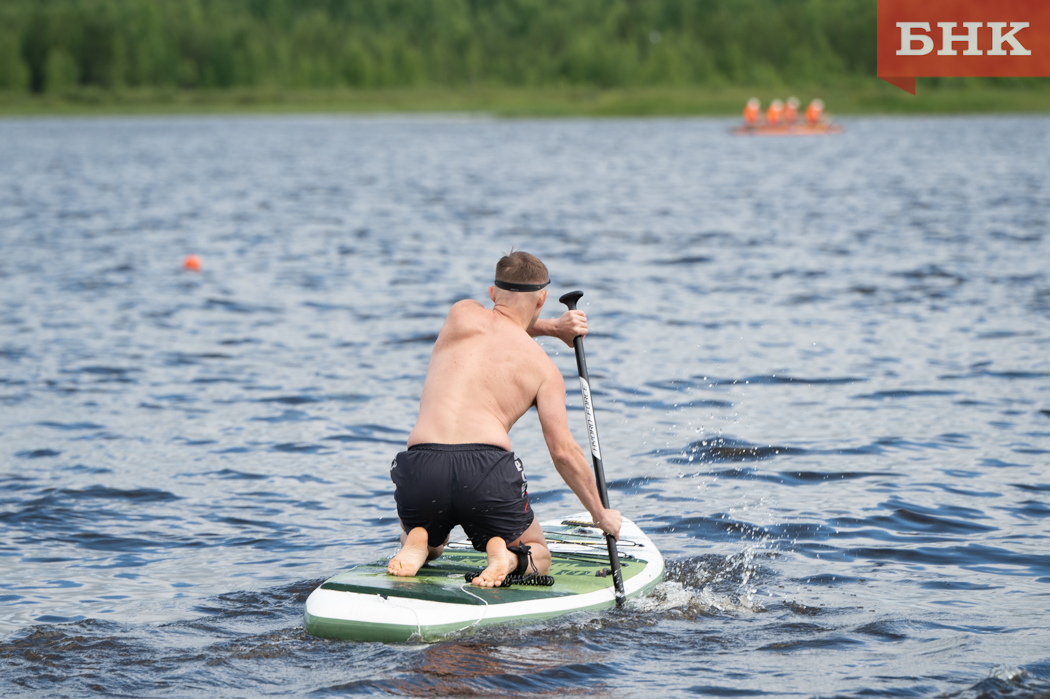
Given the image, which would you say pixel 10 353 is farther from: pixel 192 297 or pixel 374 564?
pixel 374 564

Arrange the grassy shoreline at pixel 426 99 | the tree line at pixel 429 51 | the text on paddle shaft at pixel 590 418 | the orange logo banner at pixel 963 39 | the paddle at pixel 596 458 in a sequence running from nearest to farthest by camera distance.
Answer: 1. the paddle at pixel 596 458
2. the text on paddle shaft at pixel 590 418
3. the orange logo banner at pixel 963 39
4. the grassy shoreline at pixel 426 99
5. the tree line at pixel 429 51

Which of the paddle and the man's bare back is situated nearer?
the man's bare back

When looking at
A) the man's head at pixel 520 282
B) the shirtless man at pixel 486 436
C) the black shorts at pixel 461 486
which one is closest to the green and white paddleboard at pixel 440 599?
the shirtless man at pixel 486 436

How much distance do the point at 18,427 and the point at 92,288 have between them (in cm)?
917

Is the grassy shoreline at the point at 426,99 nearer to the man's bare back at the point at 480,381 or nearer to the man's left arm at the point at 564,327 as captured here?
the man's left arm at the point at 564,327

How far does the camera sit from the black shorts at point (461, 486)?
650 cm

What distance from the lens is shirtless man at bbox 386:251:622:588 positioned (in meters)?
6.53

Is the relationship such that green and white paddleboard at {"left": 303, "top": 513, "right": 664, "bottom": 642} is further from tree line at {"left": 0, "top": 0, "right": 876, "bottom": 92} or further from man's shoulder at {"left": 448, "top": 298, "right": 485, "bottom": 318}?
tree line at {"left": 0, "top": 0, "right": 876, "bottom": 92}

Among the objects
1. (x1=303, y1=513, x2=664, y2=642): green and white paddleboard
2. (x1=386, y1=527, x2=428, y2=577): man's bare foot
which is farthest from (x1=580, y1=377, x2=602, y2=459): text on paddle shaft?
(x1=386, y1=527, x2=428, y2=577): man's bare foot

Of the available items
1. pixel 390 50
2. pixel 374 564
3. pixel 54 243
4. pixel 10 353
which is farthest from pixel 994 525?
pixel 390 50

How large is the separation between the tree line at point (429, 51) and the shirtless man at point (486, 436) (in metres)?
114

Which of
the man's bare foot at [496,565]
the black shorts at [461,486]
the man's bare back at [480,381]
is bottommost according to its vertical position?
the man's bare foot at [496,565]

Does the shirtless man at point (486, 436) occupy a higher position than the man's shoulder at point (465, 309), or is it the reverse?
the man's shoulder at point (465, 309)

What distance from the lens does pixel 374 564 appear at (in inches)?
278
